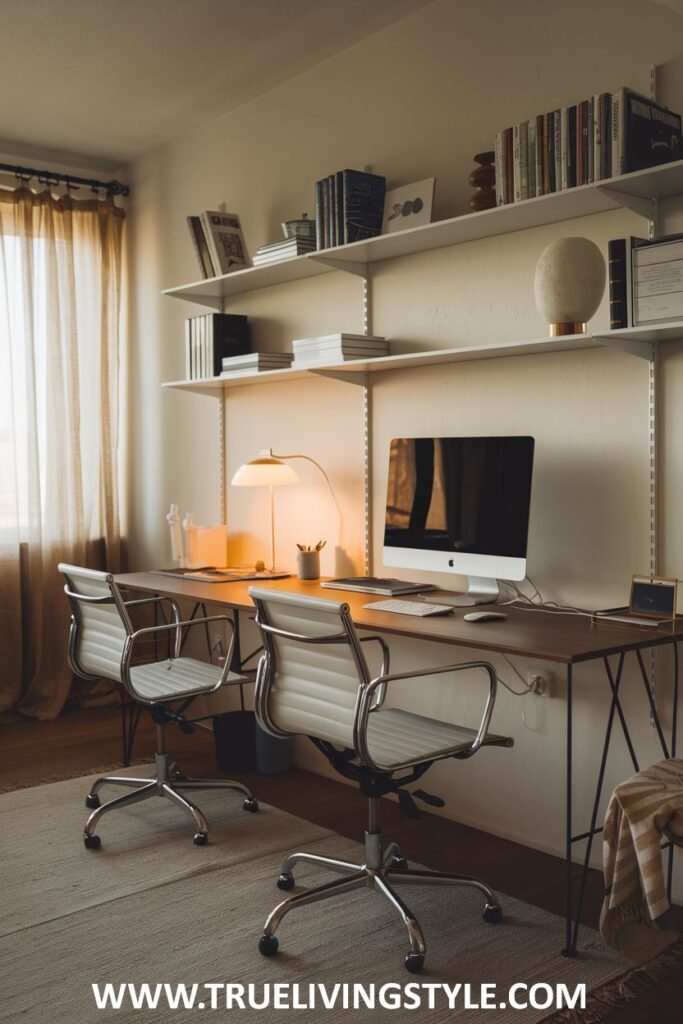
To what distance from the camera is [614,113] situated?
2.54m

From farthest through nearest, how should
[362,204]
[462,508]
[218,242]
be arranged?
[218,242] → [362,204] → [462,508]

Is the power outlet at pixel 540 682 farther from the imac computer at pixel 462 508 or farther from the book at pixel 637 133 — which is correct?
the book at pixel 637 133

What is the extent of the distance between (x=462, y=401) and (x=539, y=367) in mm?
333

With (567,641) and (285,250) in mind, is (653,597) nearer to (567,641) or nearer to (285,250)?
(567,641)

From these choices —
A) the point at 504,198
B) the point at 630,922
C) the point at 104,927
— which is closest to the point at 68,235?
the point at 504,198

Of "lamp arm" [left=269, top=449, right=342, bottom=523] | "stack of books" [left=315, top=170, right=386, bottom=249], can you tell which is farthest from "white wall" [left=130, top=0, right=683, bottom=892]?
"stack of books" [left=315, top=170, right=386, bottom=249]

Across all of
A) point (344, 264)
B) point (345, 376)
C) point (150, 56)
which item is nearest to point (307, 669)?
point (345, 376)

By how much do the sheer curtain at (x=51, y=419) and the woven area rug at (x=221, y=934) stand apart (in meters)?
1.60

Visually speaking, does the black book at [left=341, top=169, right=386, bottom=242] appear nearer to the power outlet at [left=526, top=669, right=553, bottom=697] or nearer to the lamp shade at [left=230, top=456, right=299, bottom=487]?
the lamp shade at [left=230, top=456, right=299, bottom=487]

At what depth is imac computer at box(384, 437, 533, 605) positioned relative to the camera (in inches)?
114

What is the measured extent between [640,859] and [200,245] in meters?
→ 3.02

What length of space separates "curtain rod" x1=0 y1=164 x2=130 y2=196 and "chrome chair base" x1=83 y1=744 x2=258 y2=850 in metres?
2.90

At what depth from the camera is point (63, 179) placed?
4.88 meters

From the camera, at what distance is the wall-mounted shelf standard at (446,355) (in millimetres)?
2598
